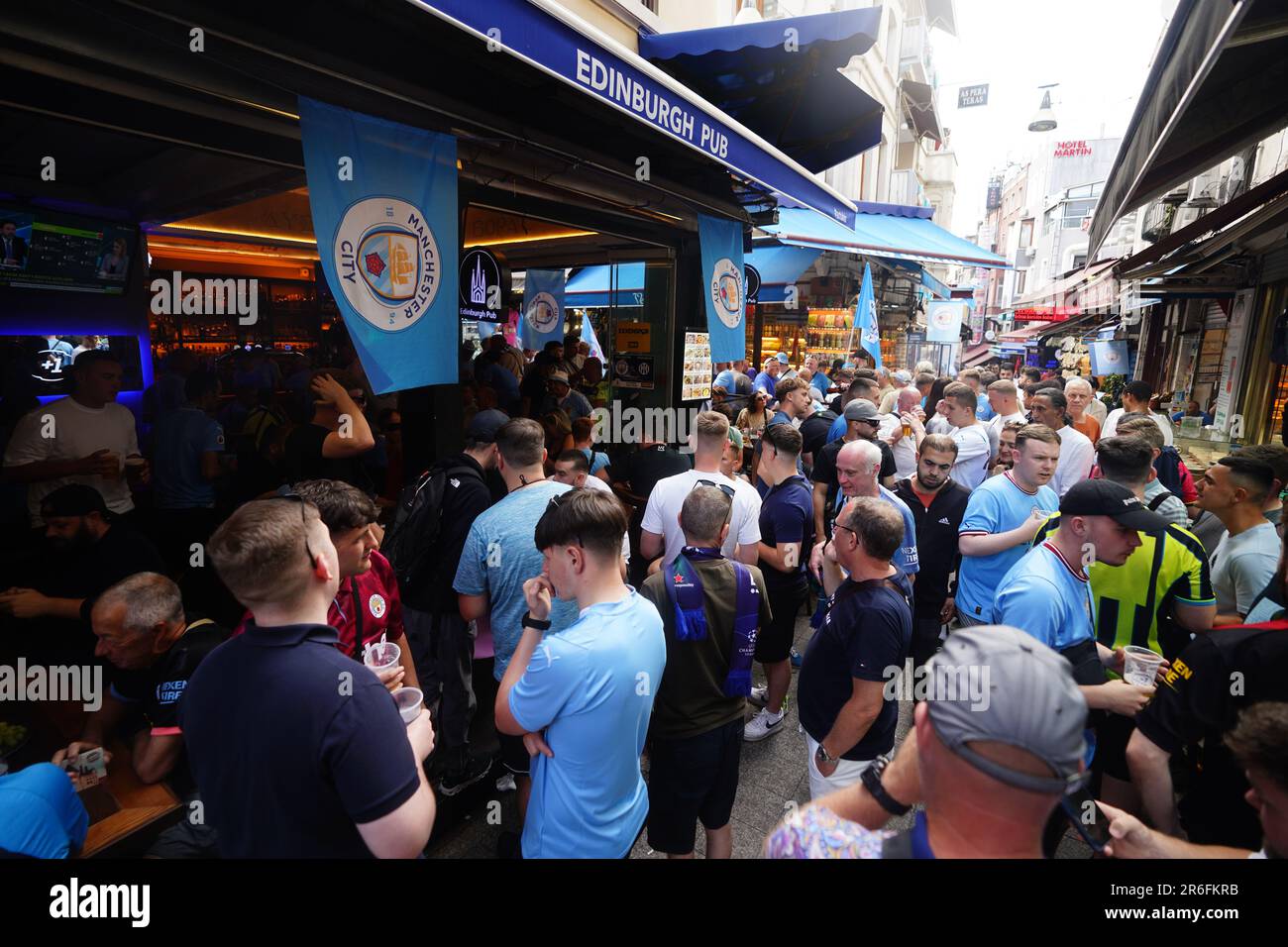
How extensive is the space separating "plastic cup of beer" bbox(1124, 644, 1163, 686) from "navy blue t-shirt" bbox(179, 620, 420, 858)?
2643 mm

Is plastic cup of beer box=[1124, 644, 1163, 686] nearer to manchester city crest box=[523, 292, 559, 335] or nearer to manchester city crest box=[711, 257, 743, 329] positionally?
manchester city crest box=[711, 257, 743, 329]

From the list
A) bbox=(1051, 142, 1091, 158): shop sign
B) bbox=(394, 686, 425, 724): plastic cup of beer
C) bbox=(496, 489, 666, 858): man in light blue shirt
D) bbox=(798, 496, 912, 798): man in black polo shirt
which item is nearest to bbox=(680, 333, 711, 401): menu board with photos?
bbox=(798, 496, 912, 798): man in black polo shirt

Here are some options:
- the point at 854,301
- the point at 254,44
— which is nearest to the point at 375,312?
the point at 254,44

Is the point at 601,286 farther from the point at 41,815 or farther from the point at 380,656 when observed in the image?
the point at 41,815

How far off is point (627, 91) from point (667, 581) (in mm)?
2596

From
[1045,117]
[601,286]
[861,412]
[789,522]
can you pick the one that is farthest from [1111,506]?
[1045,117]

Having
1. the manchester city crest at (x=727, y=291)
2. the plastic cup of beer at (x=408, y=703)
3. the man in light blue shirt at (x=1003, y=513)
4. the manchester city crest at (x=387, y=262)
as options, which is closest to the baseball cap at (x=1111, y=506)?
the man in light blue shirt at (x=1003, y=513)

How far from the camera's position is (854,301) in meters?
16.0

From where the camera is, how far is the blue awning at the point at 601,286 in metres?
12.5

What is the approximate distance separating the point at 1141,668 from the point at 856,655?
1062 mm

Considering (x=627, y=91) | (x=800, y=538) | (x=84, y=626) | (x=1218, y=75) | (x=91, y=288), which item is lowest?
(x=84, y=626)

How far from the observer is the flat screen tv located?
18.2 feet
